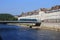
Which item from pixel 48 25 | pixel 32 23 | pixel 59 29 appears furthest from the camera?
pixel 32 23

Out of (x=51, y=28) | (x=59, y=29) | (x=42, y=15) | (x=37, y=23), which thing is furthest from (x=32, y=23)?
(x=59, y=29)

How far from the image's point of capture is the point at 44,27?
79.1 metres

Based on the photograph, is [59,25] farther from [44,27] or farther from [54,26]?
[44,27]

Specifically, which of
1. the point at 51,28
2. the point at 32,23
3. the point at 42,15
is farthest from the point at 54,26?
the point at 42,15

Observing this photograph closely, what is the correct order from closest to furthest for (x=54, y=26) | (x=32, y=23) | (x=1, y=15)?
(x=54, y=26)
(x=32, y=23)
(x=1, y=15)

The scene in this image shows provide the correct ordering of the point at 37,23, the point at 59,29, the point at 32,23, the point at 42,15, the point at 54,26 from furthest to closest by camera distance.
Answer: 1. the point at 42,15
2. the point at 32,23
3. the point at 37,23
4. the point at 54,26
5. the point at 59,29

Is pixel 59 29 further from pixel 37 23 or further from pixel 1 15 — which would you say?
pixel 1 15

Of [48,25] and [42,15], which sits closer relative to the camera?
[48,25]

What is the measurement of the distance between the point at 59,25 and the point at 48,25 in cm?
933

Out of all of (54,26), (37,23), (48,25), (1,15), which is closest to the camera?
(54,26)

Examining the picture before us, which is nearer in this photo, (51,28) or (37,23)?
(51,28)

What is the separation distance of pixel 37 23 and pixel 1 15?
38.9 metres

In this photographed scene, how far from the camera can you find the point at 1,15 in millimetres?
126250

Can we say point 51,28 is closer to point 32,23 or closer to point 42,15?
point 32,23
